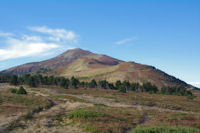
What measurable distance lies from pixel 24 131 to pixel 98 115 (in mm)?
11698

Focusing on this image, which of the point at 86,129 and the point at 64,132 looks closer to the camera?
the point at 64,132

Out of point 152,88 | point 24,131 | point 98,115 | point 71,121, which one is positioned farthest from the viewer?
point 152,88

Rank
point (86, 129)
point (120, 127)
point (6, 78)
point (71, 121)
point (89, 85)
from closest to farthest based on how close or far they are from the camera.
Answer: point (86, 129) → point (120, 127) → point (71, 121) → point (89, 85) → point (6, 78)

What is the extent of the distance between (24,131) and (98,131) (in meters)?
8.29

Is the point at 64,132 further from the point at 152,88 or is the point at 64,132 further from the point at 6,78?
the point at 6,78

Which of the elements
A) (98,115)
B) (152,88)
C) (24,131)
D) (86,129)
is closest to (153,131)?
(86,129)

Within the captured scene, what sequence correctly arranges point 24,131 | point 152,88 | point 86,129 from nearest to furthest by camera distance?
point 24,131 < point 86,129 < point 152,88

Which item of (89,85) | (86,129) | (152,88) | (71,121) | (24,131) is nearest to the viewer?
(24,131)

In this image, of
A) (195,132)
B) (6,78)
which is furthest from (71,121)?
(6,78)

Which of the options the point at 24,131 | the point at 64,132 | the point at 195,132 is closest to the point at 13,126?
the point at 24,131

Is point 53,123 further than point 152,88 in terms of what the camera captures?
No

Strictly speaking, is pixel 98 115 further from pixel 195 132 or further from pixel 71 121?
pixel 195 132

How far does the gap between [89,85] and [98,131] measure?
424 feet

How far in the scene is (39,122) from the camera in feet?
76.0
